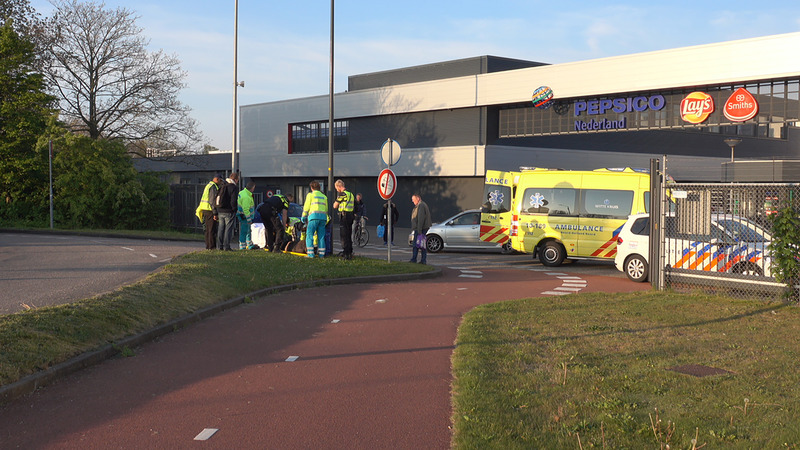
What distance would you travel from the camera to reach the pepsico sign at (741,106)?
27219 millimetres

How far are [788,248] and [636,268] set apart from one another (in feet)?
15.6

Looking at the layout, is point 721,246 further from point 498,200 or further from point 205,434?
point 498,200

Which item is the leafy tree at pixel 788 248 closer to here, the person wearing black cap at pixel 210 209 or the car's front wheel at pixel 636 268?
the car's front wheel at pixel 636 268

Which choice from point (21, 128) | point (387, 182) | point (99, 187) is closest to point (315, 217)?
point (387, 182)

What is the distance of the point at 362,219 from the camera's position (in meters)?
26.8

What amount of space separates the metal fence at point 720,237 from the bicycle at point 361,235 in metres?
14.2

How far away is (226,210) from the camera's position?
17.2 m

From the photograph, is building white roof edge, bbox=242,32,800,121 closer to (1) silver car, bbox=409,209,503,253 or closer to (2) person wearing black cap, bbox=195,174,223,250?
(1) silver car, bbox=409,209,503,253


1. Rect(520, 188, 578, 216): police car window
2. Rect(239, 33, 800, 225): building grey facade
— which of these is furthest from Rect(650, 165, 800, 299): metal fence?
Rect(239, 33, 800, 225): building grey facade

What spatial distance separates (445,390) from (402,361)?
1.25 m

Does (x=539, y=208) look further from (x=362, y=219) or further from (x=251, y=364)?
(x=251, y=364)

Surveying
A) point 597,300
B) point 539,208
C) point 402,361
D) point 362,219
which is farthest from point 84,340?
point 362,219

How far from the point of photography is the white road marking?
5.27 m

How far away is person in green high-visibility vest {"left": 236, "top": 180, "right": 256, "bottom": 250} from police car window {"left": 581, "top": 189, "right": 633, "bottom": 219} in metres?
8.57
